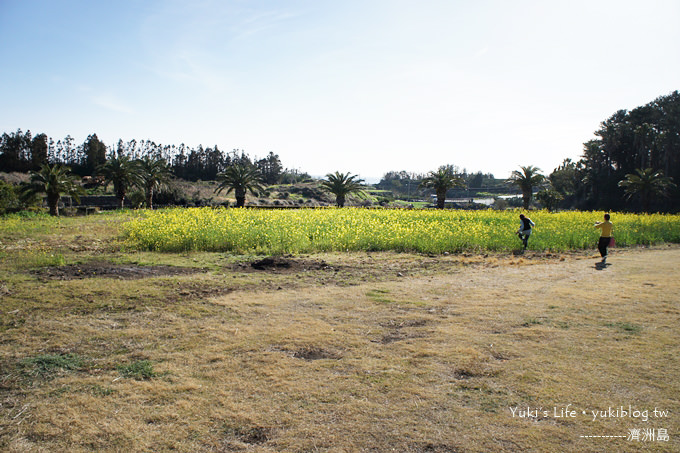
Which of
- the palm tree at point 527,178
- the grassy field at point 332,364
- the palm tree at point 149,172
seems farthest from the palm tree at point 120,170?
the palm tree at point 527,178

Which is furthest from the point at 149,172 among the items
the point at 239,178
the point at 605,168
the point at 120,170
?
the point at 605,168

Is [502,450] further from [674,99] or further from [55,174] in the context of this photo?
[674,99]

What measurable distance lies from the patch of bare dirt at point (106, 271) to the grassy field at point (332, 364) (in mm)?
145

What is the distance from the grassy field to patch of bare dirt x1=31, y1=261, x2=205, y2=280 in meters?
0.15

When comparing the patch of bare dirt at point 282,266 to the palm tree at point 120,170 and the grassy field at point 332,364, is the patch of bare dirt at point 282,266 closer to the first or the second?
the grassy field at point 332,364

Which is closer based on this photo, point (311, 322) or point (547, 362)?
point (547, 362)

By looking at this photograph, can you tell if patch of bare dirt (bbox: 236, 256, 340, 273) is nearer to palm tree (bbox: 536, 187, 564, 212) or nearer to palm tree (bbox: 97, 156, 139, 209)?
palm tree (bbox: 97, 156, 139, 209)

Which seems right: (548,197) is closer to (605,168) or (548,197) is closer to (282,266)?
(605,168)

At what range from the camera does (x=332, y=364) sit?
5152 millimetres

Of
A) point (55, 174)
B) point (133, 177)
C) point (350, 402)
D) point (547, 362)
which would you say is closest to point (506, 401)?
point (547, 362)

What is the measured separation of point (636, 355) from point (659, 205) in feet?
202

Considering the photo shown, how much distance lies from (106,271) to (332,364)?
8.39 meters

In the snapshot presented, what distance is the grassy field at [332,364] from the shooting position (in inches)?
145

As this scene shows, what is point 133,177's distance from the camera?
3831cm
